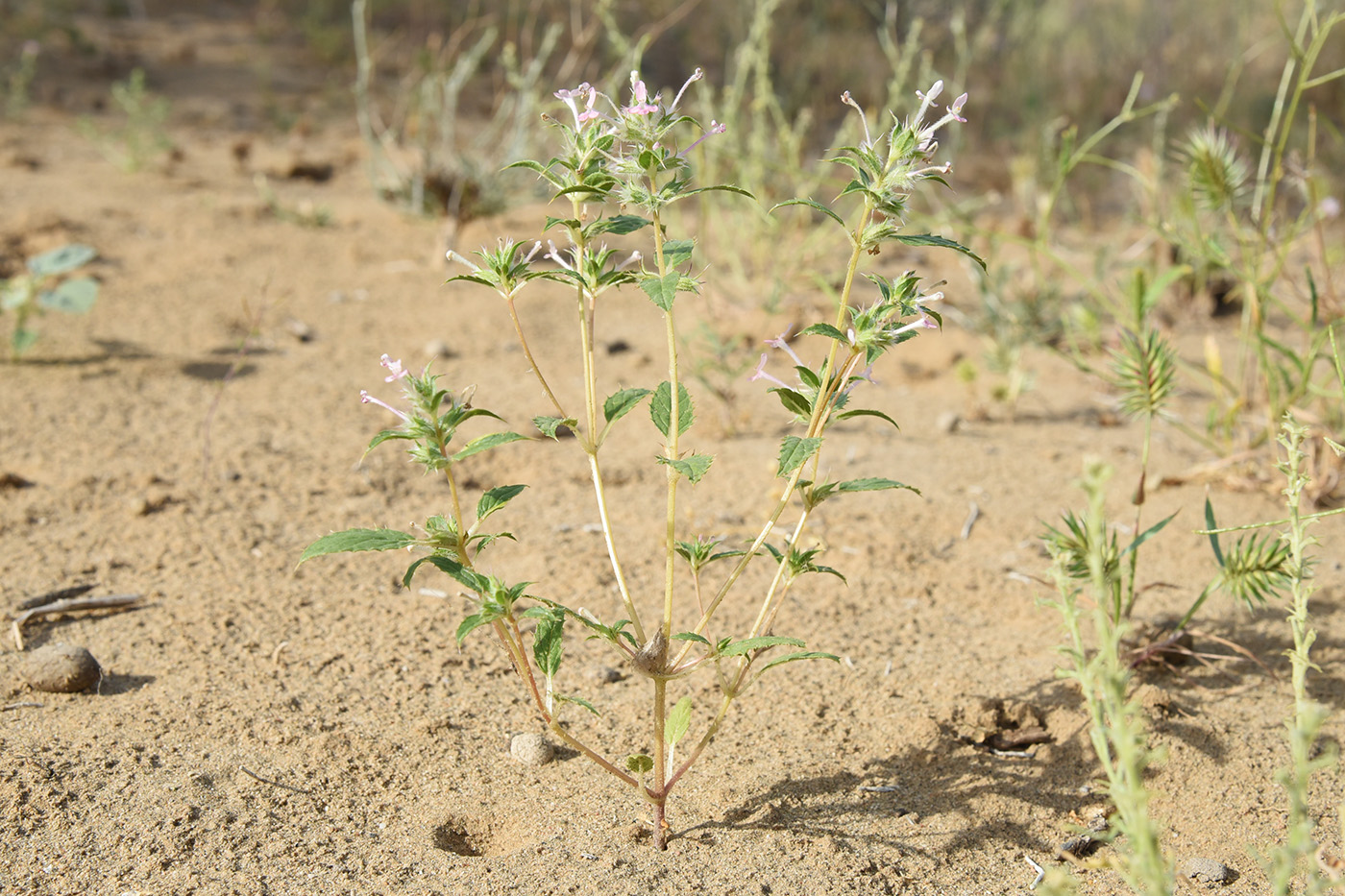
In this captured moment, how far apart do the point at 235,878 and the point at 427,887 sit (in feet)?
0.89

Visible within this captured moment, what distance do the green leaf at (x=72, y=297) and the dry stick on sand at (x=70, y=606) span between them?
130cm

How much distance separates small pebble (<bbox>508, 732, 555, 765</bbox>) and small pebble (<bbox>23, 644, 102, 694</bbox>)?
2.51ft

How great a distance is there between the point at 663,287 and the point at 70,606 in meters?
1.49

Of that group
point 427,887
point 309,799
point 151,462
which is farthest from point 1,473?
point 427,887

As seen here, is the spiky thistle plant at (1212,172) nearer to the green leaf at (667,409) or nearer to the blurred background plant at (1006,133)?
the blurred background plant at (1006,133)

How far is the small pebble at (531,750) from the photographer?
1819mm

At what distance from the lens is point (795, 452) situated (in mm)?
1392

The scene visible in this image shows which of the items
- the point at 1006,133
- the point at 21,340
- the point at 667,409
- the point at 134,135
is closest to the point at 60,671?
the point at 667,409

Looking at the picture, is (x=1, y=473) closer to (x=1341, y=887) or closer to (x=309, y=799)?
(x=309, y=799)

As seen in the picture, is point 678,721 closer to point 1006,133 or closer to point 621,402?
point 621,402

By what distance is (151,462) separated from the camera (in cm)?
273

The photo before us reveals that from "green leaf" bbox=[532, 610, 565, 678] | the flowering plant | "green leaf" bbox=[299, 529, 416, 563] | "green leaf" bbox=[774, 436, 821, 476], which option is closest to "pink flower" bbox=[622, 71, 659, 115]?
the flowering plant

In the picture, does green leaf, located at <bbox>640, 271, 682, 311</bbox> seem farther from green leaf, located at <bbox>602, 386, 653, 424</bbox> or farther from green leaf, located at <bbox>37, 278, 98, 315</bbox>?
green leaf, located at <bbox>37, 278, 98, 315</bbox>

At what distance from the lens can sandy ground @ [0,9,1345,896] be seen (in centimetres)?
162
